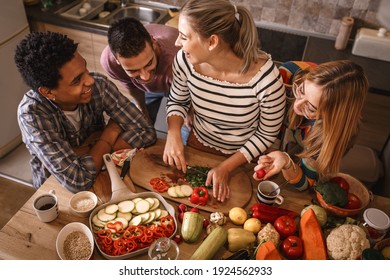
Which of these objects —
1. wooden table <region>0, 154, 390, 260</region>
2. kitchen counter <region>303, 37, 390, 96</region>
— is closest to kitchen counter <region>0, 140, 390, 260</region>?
wooden table <region>0, 154, 390, 260</region>

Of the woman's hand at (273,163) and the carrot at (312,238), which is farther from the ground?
the woman's hand at (273,163)

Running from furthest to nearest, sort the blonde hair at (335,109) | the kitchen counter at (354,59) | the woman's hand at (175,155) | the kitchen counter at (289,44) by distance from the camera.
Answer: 1. the kitchen counter at (289,44)
2. the kitchen counter at (354,59)
3. the woman's hand at (175,155)
4. the blonde hair at (335,109)

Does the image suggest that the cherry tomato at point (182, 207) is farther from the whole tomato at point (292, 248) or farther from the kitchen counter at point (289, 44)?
the kitchen counter at point (289, 44)

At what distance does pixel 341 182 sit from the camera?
149 centimetres

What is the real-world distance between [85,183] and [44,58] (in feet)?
1.75

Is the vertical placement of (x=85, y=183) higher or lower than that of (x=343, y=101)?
lower

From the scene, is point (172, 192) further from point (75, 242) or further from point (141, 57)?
point (141, 57)

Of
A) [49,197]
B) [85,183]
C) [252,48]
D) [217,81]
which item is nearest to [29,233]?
[49,197]

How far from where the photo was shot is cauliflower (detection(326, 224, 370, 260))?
4.08 feet

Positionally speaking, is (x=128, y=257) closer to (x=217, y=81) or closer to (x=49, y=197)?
(x=49, y=197)

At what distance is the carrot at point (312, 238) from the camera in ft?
4.22

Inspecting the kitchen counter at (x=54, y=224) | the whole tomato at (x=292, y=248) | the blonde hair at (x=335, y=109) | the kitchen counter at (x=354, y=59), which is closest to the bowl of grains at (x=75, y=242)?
the kitchen counter at (x=54, y=224)

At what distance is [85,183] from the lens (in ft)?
4.94

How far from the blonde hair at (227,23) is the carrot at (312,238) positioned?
661 millimetres
